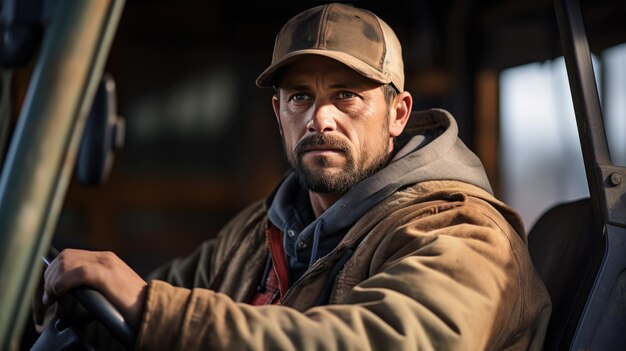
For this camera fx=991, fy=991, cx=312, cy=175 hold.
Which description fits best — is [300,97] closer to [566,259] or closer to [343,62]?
[343,62]

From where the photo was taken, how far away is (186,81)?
23.7 ft

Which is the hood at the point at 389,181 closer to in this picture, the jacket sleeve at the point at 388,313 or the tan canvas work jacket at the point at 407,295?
the tan canvas work jacket at the point at 407,295

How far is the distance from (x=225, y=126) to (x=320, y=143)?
16.4 ft

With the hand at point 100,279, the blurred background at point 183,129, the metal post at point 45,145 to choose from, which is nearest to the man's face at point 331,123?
the hand at point 100,279

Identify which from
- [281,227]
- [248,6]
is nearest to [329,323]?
[281,227]

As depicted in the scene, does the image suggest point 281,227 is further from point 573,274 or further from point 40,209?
point 40,209

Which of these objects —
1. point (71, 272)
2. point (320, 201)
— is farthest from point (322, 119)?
point (71, 272)

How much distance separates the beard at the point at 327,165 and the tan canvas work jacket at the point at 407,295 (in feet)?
0.31

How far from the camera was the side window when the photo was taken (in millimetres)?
3699

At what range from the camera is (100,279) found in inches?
71.4

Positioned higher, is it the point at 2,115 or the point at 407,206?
the point at 2,115

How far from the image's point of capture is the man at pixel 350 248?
1.73 meters

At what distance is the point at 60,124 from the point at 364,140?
3.41 feet

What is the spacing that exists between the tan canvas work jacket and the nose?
0.20m
